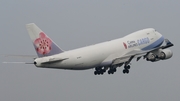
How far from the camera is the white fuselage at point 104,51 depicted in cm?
7969

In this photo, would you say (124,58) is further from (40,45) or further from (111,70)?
(40,45)

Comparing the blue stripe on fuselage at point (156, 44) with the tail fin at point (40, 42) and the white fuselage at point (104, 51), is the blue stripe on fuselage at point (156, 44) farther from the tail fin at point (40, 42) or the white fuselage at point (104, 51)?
the tail fin at point (40, 42)

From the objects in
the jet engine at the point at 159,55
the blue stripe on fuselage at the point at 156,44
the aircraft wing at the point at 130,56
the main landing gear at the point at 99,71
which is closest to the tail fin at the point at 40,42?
the main landing gear at the point at 99,71

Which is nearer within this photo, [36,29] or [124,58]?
[36,29]

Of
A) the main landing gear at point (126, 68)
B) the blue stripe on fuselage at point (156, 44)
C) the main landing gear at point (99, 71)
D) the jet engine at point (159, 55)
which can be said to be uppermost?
the blue stripe on fuselage at point (156, 44)

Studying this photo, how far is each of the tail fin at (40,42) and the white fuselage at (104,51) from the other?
971 millimetres

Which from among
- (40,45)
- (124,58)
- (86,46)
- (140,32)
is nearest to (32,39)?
(40,45)

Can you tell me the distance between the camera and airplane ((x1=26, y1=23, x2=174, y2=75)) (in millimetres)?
78812

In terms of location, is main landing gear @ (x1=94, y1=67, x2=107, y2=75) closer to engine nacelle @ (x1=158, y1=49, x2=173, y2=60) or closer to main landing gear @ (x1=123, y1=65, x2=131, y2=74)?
main landing gear @ (x1=123, y1=65, x2=131, y2=74)

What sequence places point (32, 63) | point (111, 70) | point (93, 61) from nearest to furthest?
point (32, 63), point (93, 61), point (111, 70)

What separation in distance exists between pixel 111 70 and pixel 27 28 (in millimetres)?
16744

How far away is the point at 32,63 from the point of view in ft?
255

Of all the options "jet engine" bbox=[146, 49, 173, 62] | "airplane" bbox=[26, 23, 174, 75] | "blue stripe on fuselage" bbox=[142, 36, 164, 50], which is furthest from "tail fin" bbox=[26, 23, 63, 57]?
"blue stripe on fuselage" bbox=[142, 36, 164, 50]

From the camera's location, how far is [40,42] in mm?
78938
